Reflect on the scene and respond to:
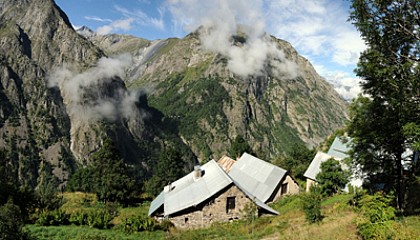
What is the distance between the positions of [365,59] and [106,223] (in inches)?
951

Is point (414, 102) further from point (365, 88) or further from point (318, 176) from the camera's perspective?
point (318, 176)

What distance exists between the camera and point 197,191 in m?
37.4

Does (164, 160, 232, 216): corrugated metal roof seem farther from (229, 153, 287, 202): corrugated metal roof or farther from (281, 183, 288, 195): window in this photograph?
(281, 183, 288, 195): window

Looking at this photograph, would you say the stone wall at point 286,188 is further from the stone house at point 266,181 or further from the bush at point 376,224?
the bush at point 376,224

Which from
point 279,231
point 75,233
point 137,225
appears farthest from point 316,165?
point 75,233

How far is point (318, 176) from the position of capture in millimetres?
43656

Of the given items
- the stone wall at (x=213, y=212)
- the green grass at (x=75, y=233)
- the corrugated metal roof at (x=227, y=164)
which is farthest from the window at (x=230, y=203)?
the corrugated metal roof at (x=227, y=164)

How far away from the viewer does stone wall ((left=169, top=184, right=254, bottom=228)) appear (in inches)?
1363

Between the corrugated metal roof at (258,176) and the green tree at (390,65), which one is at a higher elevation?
the green tree at (390,65)

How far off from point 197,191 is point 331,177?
19.1 metres

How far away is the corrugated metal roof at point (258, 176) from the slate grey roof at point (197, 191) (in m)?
10.5

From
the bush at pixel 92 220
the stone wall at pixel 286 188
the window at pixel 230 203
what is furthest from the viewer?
the stone wall at pixel 286 188

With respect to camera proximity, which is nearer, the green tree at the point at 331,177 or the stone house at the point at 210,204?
the stone house at the point at 210,204

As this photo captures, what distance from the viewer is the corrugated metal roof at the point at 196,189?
116 ft
